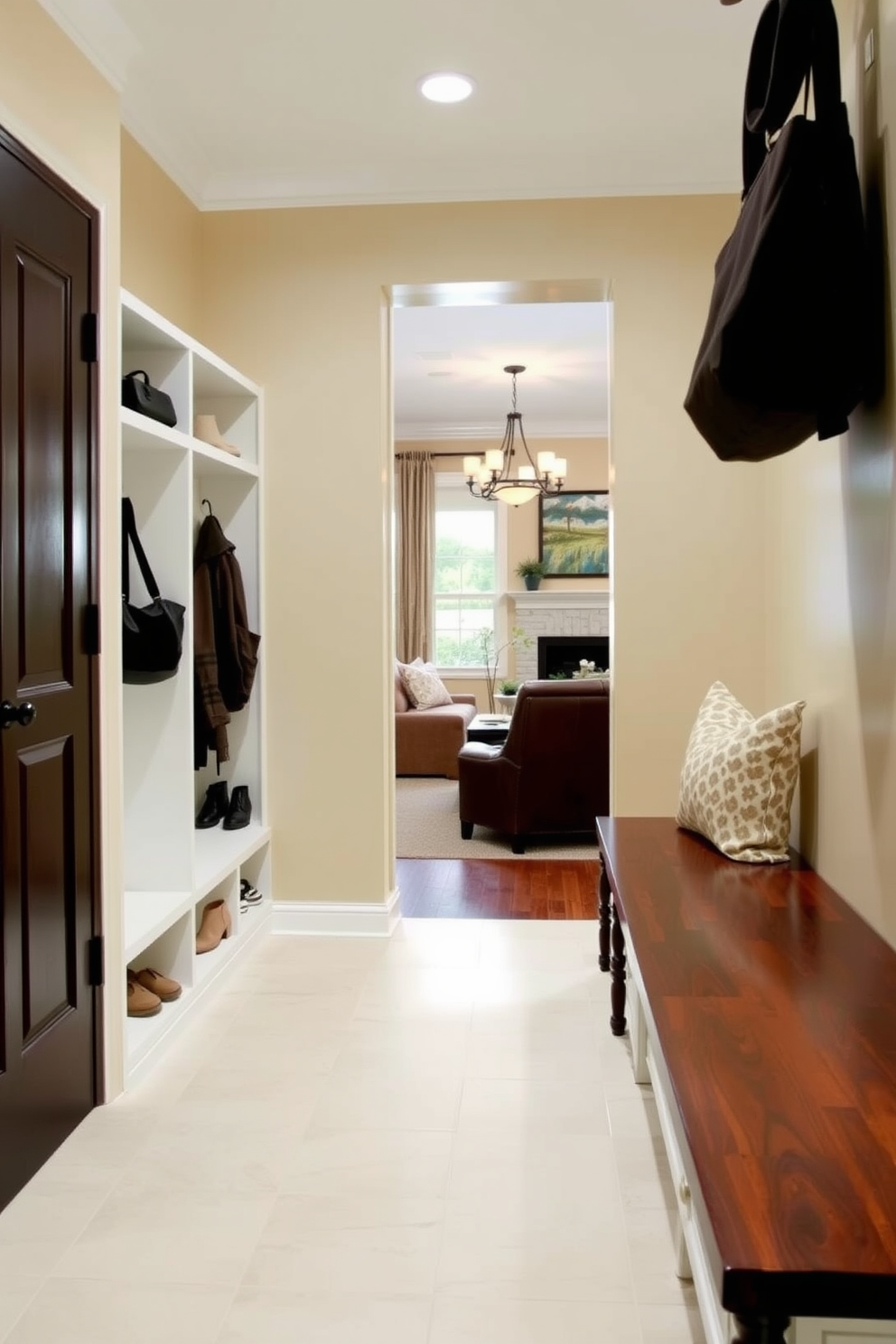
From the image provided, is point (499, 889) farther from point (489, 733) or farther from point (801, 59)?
point (801, 59)

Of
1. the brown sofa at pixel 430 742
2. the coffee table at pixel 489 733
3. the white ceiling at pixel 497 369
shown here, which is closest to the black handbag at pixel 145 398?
the white ceiling at pixel 497 369

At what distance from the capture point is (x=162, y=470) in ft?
9.76

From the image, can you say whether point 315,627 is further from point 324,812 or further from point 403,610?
point 403,610

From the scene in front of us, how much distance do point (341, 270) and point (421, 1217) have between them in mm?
3109

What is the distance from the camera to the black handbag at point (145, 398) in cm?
269

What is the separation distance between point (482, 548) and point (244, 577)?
221 inches

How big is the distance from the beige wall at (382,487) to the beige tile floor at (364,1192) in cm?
93

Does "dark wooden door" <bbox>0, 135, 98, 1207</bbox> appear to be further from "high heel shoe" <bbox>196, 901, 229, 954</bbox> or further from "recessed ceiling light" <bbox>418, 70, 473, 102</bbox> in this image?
"recessed ceiling light" <bbox>418, 70, 473, 102</bbox>

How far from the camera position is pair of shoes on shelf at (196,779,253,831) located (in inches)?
146

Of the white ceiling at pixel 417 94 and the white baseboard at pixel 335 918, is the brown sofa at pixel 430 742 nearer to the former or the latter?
the white baseboard at pixel 335 918

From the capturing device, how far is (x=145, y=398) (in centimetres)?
275

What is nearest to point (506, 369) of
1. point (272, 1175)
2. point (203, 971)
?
point (203, 971)

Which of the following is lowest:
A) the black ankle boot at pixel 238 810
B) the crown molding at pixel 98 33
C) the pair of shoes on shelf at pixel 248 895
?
the pair of shoes on shelf at pixel 248 895

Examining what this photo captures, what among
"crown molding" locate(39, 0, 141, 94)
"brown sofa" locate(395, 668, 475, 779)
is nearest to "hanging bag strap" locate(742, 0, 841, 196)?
"crown molding" locate(39, 0, 141, 94)
